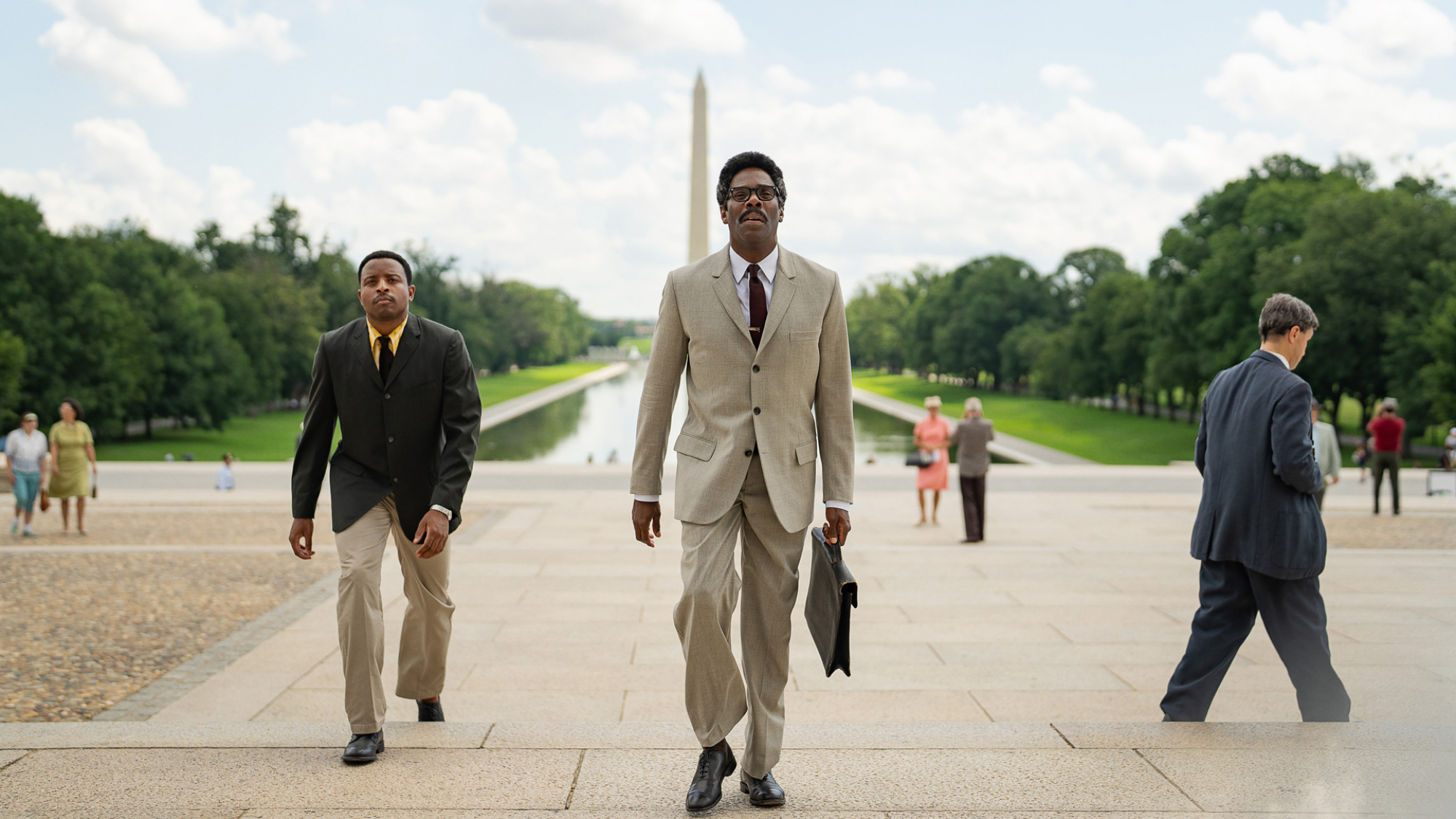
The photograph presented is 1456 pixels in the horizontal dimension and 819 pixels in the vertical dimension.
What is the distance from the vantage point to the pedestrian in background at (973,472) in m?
12.0

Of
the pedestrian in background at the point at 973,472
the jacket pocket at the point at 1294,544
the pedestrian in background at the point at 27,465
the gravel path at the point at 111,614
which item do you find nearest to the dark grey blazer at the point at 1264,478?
the jacket pocket at the point at 1294,544

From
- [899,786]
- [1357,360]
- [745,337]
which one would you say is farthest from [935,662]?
[1357,360]

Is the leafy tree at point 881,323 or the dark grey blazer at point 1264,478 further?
the leafy tree at point 881,323

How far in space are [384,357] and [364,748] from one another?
1341mm

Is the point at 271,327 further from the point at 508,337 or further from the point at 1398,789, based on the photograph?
the point at 1398,789

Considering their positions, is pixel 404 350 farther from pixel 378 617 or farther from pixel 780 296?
pixel 780 296

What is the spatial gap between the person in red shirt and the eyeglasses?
539 inches

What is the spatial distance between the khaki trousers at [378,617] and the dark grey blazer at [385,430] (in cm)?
11

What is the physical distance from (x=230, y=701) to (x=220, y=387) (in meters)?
47.1

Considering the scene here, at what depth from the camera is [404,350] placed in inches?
159

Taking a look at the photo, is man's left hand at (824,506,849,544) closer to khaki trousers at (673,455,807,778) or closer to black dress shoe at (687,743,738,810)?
khaki trousers at (673,455,807,778)

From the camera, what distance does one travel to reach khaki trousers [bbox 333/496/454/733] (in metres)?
3.82

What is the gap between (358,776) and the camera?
3588mm

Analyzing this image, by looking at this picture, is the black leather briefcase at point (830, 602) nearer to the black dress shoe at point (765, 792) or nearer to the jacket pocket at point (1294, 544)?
the black dress shoe at point (765, 792)
